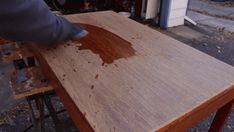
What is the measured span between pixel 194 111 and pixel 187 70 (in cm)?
29

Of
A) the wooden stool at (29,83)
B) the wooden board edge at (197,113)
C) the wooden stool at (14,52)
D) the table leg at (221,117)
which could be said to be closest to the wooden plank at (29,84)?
the wooden stool at (29,83)

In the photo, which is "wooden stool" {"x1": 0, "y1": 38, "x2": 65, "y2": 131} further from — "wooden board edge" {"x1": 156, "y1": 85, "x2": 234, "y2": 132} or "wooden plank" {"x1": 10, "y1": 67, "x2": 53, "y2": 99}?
"wooden board edge" {"x1": 156, "y1": 85, "x2": 234, "y2": 132}

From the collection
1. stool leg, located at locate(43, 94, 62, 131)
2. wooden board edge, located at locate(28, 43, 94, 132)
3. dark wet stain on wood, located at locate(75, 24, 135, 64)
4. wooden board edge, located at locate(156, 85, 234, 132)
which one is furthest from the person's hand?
wooden board edge, located at locate(156, 85, 234, 132)

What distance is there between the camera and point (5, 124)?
1.95 m

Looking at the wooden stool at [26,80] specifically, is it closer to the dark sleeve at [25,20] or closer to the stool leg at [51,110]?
the stool leg at [51,110]

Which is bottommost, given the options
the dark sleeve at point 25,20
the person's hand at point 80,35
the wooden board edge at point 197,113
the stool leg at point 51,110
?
the stool leg at point 51,110

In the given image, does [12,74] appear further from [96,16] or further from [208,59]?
[208,59]

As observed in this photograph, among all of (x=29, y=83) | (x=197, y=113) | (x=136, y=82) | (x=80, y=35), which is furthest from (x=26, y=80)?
(x=197, y=113)

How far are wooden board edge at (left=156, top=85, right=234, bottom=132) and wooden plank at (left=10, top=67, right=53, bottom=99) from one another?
66 cm

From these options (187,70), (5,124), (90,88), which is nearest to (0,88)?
(5,124)

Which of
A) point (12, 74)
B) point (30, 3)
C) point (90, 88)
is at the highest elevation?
point (30, 3)

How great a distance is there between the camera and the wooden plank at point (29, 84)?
1.14 metres

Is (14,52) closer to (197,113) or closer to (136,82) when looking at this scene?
(136,82)

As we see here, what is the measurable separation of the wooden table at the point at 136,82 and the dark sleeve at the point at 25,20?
0.22 meters
